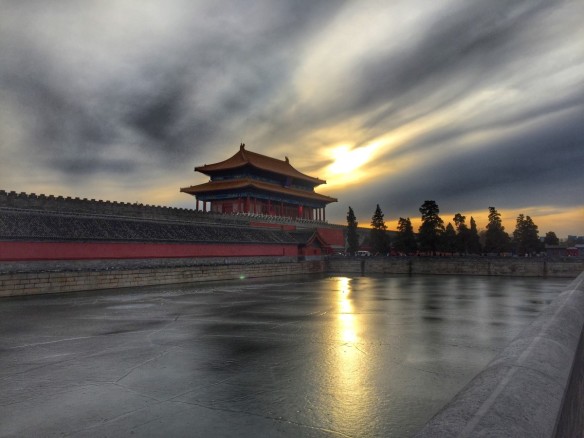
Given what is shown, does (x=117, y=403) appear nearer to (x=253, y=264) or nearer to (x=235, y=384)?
(x=235, y=384)

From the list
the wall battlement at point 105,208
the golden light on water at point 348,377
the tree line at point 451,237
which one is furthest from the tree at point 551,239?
the golden light on water at point 348,377

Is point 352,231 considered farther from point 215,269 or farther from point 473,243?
point 215,269

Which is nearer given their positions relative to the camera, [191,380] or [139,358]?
[191,380]

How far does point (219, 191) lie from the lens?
47.2m

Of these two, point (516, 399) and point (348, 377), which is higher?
point (516, 399)

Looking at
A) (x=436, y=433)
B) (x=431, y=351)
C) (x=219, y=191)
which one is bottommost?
(x=431, y=351)

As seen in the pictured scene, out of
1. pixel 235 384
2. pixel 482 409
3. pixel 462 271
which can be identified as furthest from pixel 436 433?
pixel 462 271

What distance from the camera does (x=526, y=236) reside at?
165ft

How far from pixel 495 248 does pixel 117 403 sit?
2099 inches

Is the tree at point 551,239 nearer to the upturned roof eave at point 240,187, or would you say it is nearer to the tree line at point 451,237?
the tree line at point 451,237

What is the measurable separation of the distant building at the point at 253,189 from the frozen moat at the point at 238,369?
113ft

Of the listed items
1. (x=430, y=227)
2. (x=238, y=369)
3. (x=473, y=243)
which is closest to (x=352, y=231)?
(x=430, y=227)

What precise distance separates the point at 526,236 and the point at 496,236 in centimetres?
423

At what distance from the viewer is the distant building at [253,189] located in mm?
46125
